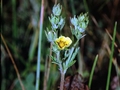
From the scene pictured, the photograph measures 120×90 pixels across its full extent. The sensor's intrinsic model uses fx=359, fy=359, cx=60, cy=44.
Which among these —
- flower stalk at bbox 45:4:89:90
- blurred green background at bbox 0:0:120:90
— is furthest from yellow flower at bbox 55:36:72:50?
blurred green background at bbox 0:0:120:90

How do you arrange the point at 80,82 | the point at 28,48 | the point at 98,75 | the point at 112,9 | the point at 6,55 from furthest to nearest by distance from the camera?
1. the point at 112,9
2. the point at 28,48
3. the point at 6,55
4. the point at 98,75
5. the point at 80,82

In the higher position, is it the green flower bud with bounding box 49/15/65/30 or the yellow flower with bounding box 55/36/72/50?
the green flower bud with bounding box 49/15/65/30

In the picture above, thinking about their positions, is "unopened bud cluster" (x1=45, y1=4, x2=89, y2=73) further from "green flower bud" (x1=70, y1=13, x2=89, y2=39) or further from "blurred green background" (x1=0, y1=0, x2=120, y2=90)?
"blurred green background" (x1=0, y1=0, x2=120, y2=90)

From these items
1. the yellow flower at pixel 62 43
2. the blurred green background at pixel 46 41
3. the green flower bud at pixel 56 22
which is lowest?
the yellow flower at pixel 62 43

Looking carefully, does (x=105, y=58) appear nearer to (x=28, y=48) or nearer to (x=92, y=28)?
(x=92, y=28)

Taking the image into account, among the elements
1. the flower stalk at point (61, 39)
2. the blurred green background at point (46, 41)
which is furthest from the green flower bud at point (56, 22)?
the blurred green background at point (46, 41)

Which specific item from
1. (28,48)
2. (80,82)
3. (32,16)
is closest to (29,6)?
(32,16)

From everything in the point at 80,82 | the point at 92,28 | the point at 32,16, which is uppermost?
the point at 32,16

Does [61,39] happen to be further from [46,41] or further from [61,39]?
[46,41]

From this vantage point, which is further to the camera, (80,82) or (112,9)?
(112,9)

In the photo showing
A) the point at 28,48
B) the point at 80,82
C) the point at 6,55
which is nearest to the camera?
the point at 80,82

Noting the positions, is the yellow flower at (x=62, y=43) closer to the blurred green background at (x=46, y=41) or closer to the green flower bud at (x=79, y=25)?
the green flower bud at (x=79, y=25)
